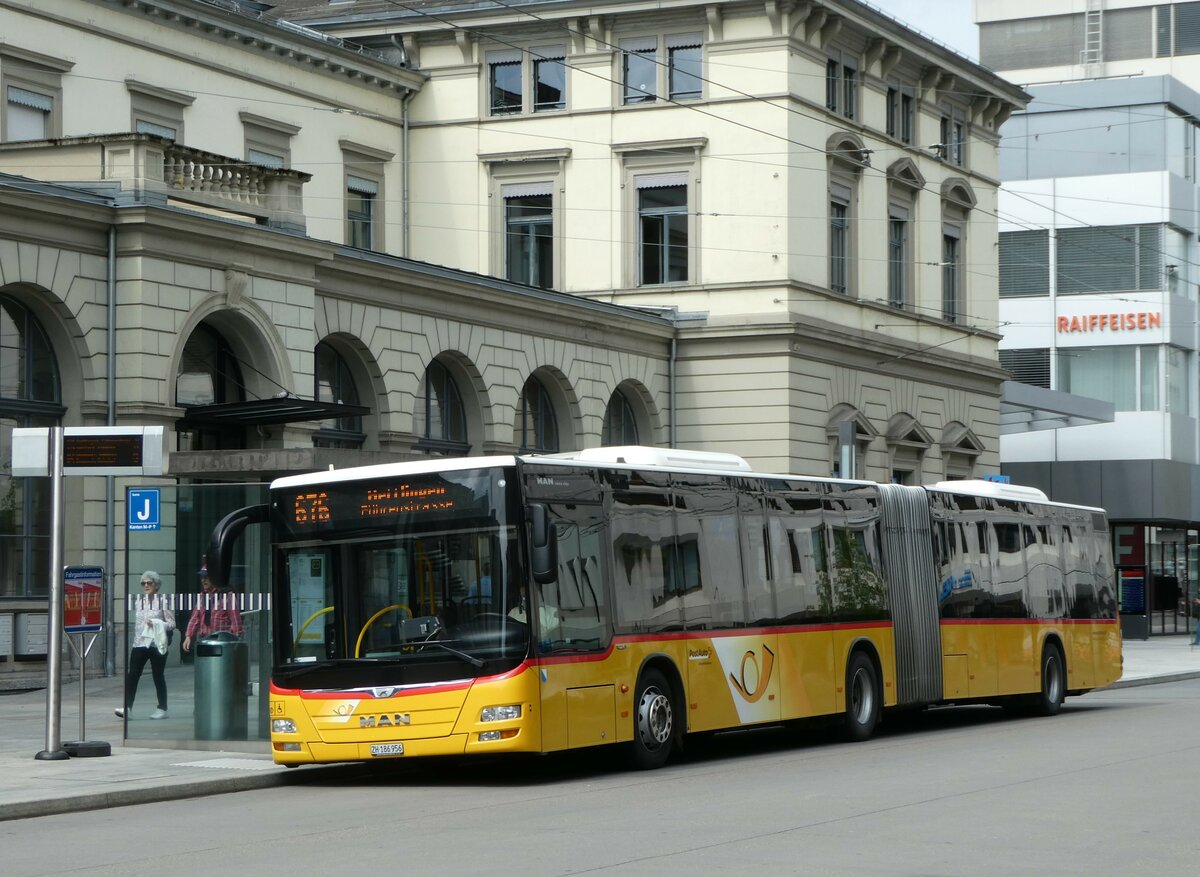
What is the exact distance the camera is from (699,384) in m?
42.6

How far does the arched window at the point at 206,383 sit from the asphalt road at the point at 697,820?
11001 mm

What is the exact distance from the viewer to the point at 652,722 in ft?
58.9

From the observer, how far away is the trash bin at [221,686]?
19.2 metres

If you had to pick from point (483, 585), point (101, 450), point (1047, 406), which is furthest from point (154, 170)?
point (1047, 406)

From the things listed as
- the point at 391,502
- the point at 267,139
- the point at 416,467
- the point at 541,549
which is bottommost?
the point at 541,549

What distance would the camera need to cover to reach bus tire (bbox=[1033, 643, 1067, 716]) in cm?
2634

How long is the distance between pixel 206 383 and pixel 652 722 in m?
13.5

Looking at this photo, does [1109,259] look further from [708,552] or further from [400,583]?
[400,583]

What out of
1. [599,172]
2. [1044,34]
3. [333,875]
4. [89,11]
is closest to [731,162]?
[599,172]

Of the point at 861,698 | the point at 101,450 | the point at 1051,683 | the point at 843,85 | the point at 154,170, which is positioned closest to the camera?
the point at 101,450

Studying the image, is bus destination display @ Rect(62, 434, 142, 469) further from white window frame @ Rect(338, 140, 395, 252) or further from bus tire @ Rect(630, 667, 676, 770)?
white window frame @ Rect(338, 140, 395, 252)

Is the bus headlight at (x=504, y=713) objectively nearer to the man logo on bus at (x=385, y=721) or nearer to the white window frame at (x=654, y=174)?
the man logo on bus at (x=385, y=721)

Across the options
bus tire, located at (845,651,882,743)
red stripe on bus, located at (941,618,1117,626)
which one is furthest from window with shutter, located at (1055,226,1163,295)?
bus tire, located at (845,651,882,743)

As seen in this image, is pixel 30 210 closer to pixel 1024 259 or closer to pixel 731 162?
pixel 731 162
